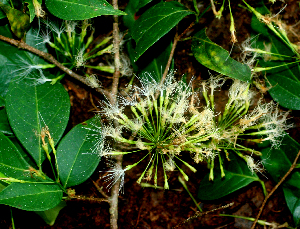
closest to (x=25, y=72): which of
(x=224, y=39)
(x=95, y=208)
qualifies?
(x=95, y=208)

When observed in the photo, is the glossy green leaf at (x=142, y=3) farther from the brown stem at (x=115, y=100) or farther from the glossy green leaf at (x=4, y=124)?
the glossy green leaf at (x=4, y=124)

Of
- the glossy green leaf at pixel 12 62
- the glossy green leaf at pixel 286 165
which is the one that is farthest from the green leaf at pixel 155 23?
the glossy green leaf at pixel 286 165

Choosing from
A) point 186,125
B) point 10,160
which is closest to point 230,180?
point 186,125

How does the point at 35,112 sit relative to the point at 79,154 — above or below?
above

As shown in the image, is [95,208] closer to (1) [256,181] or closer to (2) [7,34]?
(1) [256,181]

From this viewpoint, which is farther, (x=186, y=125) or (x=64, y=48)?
(x=64, y=48)

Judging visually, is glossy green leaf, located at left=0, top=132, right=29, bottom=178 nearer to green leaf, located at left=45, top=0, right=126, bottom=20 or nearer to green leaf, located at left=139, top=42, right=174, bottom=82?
green leaf, located at left=45, top=0, right=126, bottom=20

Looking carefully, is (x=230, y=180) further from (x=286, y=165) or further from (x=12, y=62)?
(x=12, y=62)

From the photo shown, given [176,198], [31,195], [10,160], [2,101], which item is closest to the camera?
[31,195]
